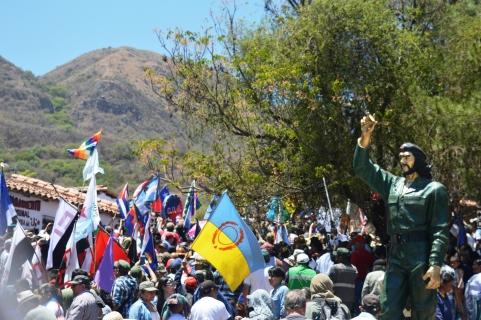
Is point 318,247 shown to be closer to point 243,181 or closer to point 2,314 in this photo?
point 243,181

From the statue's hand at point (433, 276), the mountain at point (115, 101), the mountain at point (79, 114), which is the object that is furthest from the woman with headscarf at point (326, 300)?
the mountain at point (115, 101)

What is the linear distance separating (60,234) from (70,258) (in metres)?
0.63

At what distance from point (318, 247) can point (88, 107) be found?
382 ft

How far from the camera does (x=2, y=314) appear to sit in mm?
5410

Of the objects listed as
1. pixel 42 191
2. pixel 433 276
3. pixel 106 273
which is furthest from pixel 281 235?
pixel 42 191

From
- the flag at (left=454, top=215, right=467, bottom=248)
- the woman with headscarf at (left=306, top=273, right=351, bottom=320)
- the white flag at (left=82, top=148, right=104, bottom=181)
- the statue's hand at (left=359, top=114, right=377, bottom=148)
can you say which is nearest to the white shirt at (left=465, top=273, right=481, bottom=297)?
the woman with headscarf at (left=306, top=273, right=351, bottom=320)

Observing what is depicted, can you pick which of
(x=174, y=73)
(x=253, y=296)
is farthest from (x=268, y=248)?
(x=174, y=73)

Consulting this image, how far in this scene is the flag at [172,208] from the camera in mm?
25516

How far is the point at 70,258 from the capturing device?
481 inches

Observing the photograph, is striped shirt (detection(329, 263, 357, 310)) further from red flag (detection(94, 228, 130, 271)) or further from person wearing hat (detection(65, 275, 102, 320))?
person wearing hat (detection(65, 275, 102, 320))

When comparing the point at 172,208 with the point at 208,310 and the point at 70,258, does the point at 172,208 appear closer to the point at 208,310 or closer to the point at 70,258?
the point at 70,258

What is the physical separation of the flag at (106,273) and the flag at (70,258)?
344 millimetres

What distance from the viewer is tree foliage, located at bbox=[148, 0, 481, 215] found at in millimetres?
17688

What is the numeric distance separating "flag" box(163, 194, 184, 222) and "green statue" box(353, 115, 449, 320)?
1751 cm
